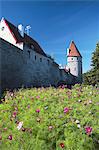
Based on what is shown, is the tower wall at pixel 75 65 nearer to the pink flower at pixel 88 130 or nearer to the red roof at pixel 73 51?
the red roof at pixel 73 51

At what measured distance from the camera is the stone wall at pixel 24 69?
17000mm

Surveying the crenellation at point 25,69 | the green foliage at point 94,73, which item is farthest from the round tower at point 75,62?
the green foliage at point 94,73

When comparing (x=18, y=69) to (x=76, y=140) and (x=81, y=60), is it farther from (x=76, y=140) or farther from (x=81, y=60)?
(x=81, y=60)

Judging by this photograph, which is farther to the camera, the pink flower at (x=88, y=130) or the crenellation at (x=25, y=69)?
the crenellation at (x=25, y=69)

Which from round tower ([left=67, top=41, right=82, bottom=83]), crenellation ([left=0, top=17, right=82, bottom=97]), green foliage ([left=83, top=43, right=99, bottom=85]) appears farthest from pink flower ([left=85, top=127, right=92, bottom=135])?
round tower ([left=67, top=41, right=82, bottom=83])

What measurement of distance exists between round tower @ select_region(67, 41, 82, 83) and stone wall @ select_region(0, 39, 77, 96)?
8.44 m

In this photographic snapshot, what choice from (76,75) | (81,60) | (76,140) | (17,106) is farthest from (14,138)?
(81,60)

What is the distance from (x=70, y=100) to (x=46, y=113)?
1.10 m

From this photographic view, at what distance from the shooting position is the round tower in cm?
4399

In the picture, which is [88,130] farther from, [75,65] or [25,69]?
[75,65]

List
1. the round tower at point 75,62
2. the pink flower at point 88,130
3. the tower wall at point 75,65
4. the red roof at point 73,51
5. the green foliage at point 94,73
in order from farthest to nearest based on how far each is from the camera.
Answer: the red roof at point 73,51, the round tower at point 75,62, the tower wall at point 75,65, the green foliage at point 94,73, the pink flower at point 88,130

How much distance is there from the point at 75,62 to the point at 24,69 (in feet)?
76.6

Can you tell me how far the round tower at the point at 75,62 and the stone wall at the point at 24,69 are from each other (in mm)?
8435

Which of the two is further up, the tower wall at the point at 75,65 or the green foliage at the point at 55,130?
the tower wall at the point at 75,65
